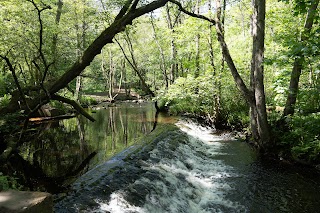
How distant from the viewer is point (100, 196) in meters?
4.67

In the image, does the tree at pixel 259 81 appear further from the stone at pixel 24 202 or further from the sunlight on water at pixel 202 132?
the stone at pixel 24 202

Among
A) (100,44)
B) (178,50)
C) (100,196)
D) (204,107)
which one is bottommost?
(100,196)

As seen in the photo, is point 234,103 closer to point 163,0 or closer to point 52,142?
point 163,0

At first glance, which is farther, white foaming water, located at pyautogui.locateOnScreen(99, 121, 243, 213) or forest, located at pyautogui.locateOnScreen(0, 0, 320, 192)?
forest, located at pyautogui.locateOnScreen(0, 0, 320, 192)

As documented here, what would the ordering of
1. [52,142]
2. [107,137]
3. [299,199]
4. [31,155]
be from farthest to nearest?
[107,137] → [52,142] → [31,155] → [299,199]

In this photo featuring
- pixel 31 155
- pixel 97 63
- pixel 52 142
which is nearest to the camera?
pixel 31 155

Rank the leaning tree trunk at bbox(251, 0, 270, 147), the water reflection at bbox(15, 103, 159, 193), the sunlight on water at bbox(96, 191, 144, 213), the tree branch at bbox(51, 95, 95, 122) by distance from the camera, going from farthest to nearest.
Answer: the tree branch at bbox(51, 95, 95, 122) < the leaning tree trunk at bbox(251, 0, 270, 147) < the water reflection at bbox(15, 103, 159, 193) < the sunlight on water at bbox(96, 191, 144, 213)

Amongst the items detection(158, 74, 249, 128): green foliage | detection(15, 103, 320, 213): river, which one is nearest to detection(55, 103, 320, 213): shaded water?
detection(15, 103, 320, 213): river

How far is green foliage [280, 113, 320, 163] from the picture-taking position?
6.53 m

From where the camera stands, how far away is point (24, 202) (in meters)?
2.35

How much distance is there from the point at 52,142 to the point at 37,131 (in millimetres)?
2460

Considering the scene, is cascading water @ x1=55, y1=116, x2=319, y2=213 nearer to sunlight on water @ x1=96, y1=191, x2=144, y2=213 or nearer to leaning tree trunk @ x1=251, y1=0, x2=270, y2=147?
sunlight on water @ x1=96, y1=191, x2=144, y2=213

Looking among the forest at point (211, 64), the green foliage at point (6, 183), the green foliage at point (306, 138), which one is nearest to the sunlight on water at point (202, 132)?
the forest at point (211, 64)

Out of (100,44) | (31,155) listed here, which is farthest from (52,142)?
(100,44)
